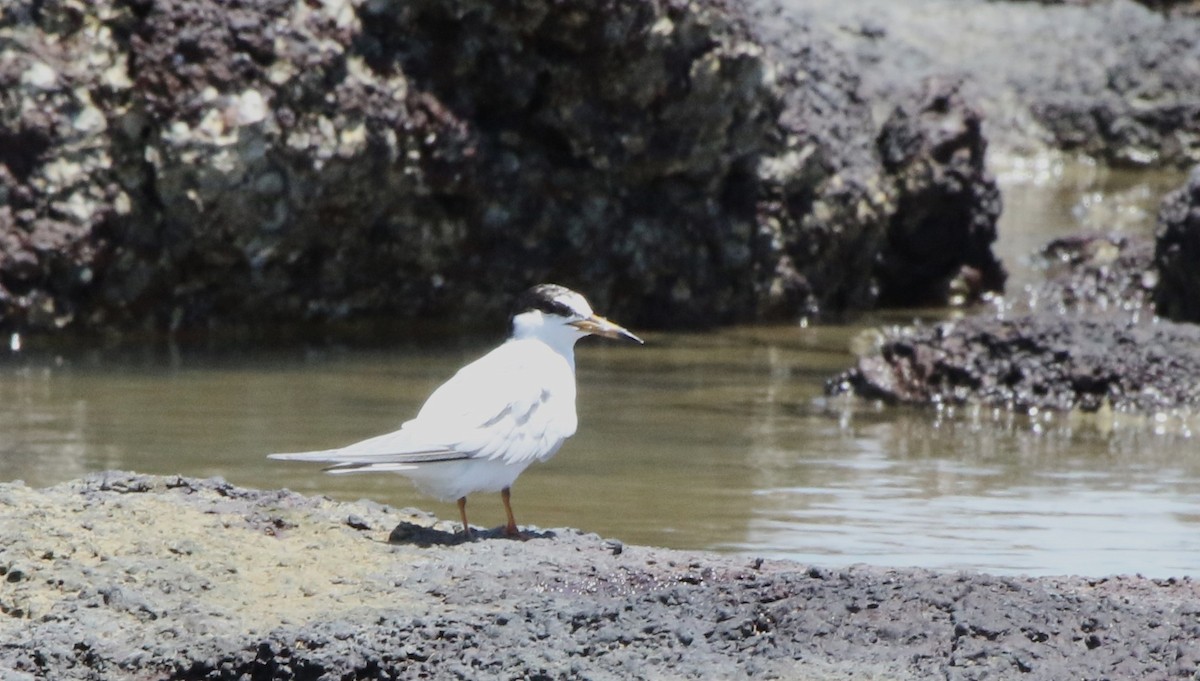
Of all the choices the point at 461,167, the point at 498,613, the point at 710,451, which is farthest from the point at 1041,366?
the point at 498,613

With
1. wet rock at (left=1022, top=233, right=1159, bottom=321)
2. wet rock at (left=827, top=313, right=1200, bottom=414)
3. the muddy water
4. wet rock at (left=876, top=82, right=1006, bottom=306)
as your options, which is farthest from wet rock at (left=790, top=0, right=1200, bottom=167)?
the muddy water

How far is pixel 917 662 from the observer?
11.6 feet

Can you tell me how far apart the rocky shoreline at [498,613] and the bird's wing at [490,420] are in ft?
0.70

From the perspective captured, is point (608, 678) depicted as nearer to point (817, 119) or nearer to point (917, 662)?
point (917, 662)

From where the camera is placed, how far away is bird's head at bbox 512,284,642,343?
16.3ft

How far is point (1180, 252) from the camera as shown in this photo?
9711mm

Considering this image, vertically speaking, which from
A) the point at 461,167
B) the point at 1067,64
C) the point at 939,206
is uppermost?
the point at 1067,64

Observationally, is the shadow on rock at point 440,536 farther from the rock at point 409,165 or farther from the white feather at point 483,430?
the rock at point 409,165

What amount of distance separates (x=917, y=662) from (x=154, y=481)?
2017 mm

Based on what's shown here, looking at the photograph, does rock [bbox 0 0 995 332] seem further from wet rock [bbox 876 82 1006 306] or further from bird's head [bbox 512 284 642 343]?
→ bird's head [bbox 512 284 642 343]

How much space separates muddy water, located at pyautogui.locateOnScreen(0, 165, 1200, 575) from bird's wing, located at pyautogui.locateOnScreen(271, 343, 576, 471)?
3.00 feet

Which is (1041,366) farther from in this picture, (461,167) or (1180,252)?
(461,167)

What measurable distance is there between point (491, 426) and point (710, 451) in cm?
253

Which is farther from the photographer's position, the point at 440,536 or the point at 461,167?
the point at 461,167
